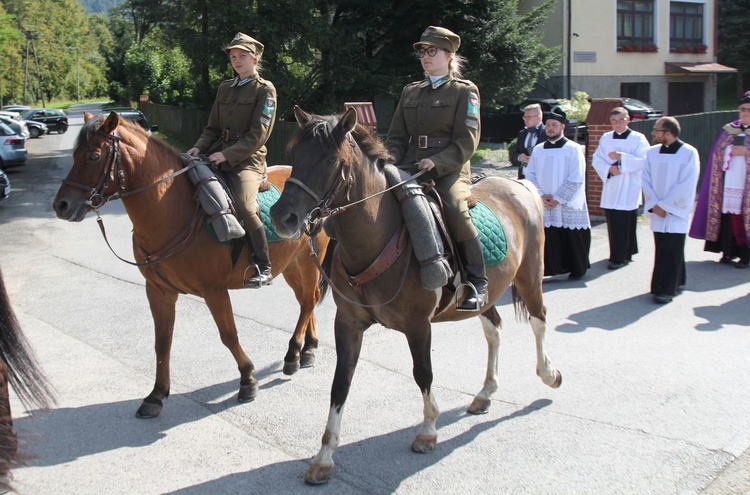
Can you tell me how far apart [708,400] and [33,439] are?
4.74 meters

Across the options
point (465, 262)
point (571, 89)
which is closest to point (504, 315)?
point (465, 262)

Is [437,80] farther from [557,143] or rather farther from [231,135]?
[557,143]

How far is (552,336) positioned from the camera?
7.20 meters

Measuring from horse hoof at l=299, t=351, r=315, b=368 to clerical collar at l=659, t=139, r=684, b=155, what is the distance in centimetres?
519

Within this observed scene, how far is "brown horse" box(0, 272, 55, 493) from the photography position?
3.06 metres

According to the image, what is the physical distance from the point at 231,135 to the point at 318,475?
3.09 m

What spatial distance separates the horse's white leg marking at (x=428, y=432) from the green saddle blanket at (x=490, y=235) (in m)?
1.09

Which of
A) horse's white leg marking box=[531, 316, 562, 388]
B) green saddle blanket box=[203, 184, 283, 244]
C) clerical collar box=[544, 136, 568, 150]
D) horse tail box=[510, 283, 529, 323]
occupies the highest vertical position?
clerical collar box=[544, 136, 568, 150]

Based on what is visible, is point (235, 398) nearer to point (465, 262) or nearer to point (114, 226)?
point (465, 262)

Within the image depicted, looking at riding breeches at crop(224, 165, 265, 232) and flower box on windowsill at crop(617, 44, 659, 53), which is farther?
flower box on windowsill at crop(617, 44, 659, 53)

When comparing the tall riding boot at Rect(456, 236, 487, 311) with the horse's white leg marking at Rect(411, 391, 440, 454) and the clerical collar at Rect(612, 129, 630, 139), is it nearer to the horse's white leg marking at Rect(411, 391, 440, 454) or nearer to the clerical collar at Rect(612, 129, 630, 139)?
the horse's white leg marking at Rect(411, 391, 440, 454)

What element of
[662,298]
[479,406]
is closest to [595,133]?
[662,298]

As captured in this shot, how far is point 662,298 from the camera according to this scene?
8344mm

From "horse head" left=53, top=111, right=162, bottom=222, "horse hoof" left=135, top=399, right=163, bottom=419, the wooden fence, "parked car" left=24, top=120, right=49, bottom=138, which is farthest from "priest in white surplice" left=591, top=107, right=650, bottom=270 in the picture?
"parked car" left=24, top=120, right=49, bottom=138
